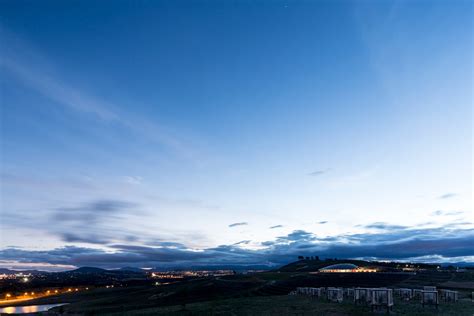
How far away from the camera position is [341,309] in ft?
153

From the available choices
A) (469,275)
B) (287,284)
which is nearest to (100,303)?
(287,284)

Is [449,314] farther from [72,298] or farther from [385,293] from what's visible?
[72,298]

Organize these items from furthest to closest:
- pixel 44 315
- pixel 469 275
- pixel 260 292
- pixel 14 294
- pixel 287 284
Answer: pixel 14 294 → pixel 469 275 → pixel 287 284 → pixel 260 292 → pixel 44 315

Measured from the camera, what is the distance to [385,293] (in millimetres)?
47000

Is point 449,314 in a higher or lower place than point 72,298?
higher

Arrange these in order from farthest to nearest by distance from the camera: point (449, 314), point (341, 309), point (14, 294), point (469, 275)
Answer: point (14, 294) < point (469, 275) < point (341, 309) < point (449, 314)

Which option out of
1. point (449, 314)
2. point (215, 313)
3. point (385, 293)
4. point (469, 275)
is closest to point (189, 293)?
point (215, 313)

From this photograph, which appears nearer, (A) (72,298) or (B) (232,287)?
(B) (232,287)

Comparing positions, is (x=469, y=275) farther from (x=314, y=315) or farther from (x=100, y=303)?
(x=100, y=303)

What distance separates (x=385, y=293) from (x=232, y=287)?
233ft

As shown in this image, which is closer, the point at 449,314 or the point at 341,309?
the point at 449,314

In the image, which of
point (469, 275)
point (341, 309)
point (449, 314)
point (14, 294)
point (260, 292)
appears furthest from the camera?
point (14, 294)

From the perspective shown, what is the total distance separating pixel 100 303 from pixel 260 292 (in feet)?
139

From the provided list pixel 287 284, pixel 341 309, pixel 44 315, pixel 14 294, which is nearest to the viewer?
pixel 341 309
